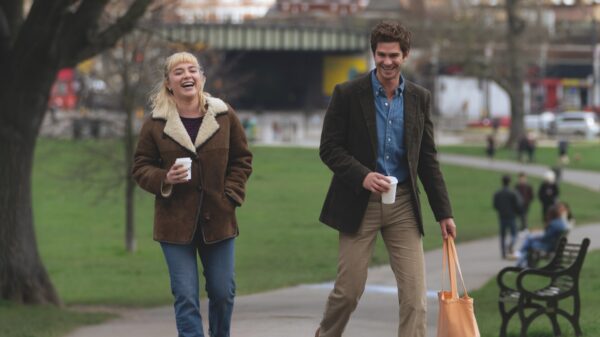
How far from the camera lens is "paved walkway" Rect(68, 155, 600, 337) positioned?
34.3 ft

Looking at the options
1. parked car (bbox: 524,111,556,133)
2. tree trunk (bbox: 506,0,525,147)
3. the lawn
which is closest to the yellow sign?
parked car (bbox: 524,111,556,133)

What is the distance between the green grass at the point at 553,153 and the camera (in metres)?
59.1

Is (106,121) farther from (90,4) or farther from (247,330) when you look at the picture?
(247,330)

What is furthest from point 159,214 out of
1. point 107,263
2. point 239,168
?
point 107,263

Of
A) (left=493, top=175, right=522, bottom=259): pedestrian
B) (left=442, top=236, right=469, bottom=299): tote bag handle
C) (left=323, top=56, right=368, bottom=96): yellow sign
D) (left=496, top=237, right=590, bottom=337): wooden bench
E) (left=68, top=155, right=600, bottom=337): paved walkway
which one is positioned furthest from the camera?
(left=323, top=56, right=368, bottom=96): yellow sign

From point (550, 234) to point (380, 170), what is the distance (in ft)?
41.7

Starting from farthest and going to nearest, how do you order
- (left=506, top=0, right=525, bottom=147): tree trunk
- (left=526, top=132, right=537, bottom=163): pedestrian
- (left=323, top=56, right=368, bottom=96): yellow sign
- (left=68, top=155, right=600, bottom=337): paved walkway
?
(left=323, top=56, right=368, bottom=96): yellow sign
(left=506, top=0, right=525, bottom=147): tree trunk
(left=526, top=132, right=537, bottom=163): pedestrian
(left=68, top=155, right=600, bottom=337): paved walkway

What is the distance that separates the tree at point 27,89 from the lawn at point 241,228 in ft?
2.37

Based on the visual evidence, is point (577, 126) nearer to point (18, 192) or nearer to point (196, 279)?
point (18, 192)

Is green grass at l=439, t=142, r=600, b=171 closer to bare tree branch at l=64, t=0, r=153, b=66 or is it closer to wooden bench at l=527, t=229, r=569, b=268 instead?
wooden bench at l=527, t=229, r=569, b=268

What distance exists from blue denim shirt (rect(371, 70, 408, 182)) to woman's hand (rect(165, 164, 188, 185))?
107 cm

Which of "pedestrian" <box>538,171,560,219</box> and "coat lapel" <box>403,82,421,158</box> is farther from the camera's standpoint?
"pedestrian" <box>538,171,560,219</box>

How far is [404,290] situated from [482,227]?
88.1 feet

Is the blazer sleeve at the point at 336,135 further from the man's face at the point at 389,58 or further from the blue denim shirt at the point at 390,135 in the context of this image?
the man's face at the point at 389,58
